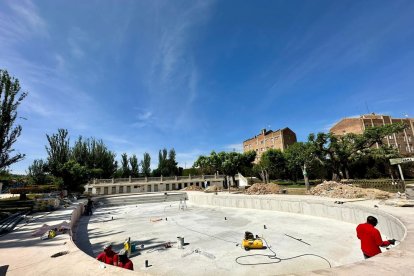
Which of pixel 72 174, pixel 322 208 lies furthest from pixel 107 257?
pixel 72 174

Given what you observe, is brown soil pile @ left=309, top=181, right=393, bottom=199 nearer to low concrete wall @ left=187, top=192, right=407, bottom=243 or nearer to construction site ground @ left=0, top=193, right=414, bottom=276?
low concrete wall @ left=187, top=192, right=407, bottom=243

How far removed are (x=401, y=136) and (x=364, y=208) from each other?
58377mm

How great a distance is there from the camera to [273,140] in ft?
209

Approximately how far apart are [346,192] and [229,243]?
12623 mm

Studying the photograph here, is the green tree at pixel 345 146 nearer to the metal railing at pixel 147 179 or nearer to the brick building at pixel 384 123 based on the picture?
the brick building at pixel 384 123

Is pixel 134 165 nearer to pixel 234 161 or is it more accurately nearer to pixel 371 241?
pixel 234 161

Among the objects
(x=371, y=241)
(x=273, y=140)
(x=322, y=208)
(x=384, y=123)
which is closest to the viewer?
(x=371, y=241)

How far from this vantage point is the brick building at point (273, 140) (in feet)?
198

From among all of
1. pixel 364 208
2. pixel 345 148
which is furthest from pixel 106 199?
pixel 345 148

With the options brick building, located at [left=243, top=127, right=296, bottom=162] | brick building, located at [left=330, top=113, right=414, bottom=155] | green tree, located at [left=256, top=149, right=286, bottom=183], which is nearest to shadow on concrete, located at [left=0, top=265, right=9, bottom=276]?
green tree, located at [left=256, top=149, right=286, bottom=183]

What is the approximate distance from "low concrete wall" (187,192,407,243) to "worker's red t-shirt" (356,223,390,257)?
2.76 m

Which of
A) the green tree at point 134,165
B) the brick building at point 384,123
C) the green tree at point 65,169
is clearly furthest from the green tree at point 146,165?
the brick building at point 384,123

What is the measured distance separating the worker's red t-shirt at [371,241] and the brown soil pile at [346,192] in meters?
13.7

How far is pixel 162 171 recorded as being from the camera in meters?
56.3
